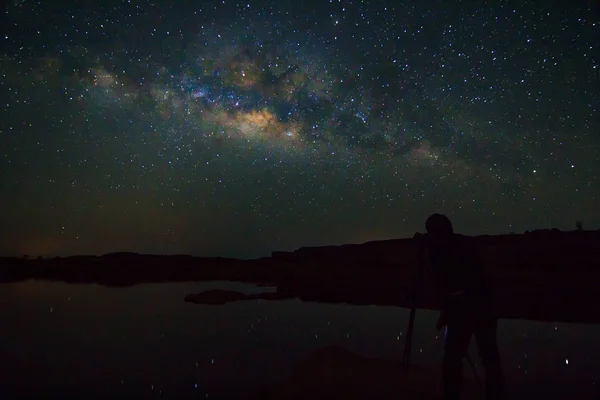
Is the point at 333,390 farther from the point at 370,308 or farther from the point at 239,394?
the point at 370,308

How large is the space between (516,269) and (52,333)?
77.6 feet

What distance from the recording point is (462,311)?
172 inches

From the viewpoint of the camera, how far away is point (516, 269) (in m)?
23.5

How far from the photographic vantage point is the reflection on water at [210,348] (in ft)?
17.9

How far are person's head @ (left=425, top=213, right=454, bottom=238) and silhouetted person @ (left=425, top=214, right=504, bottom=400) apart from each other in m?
0.04

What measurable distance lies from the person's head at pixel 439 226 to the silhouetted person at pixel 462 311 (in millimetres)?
43

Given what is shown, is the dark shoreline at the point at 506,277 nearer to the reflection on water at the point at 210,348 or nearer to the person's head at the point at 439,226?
the person's head at the point at 439,226

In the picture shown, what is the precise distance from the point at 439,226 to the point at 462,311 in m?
0.98

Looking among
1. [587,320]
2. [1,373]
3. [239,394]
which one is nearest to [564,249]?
[587,320]

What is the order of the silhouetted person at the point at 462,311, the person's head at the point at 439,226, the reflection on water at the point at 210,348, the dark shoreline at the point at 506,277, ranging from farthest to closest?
the dark shoreline at the point at 506,277, the reflection on water at the point at 210,348, the person's head at the point at 439,226, the silhouetted person at the point at 462,311

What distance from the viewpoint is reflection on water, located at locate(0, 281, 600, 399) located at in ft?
17.9

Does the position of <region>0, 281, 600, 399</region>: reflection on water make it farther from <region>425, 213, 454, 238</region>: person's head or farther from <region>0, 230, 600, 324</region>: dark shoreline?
<region>425, 213, 454, 238</region>: person's head

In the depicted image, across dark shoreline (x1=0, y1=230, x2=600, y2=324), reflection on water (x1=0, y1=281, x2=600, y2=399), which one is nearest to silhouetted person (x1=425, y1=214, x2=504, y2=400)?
dark shoreline (x1=0, y1=230, x2=600, y2=324)

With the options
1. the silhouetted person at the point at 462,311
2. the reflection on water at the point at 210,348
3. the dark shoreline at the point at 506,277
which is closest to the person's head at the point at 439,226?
the silhouetted person at the point at 462,311
